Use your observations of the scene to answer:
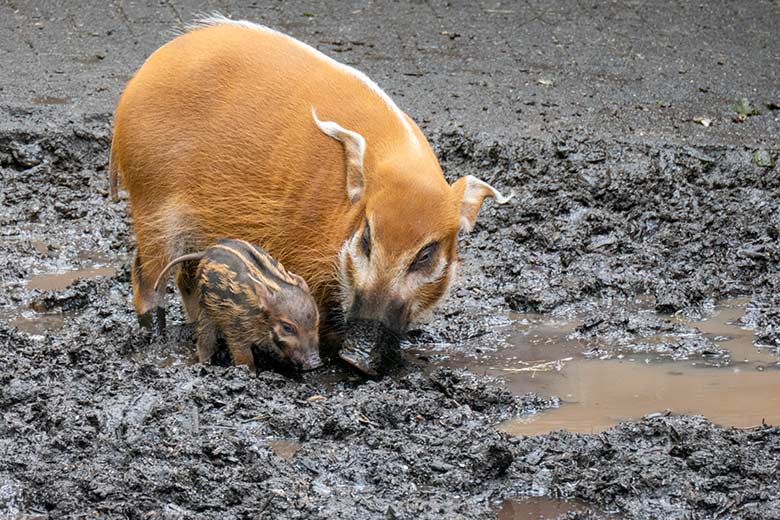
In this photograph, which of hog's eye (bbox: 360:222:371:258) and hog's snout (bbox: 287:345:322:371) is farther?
hog's snout (bbox: 287:345:322:371)

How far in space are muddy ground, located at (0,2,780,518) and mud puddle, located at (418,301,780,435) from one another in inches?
5.4

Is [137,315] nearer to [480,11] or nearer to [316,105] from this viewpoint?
[316,105]

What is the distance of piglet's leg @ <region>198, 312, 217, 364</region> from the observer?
5547 mm

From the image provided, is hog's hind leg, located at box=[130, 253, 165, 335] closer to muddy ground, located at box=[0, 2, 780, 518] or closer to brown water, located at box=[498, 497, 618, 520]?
muddy ground, located at box=[0, 2, 780, 518]

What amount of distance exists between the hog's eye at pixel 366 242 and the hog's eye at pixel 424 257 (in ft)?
0.64

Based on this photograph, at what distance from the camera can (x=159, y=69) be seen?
A: 19.3 ft

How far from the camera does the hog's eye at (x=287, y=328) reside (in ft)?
17.5

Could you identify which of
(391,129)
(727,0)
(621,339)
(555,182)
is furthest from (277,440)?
(727,0)

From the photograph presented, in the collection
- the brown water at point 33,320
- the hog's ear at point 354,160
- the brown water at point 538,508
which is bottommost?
the brown water at point 33,320

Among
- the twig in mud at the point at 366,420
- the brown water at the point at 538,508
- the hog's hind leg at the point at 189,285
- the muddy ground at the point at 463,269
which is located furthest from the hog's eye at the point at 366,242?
the brown water at the point at 538,508

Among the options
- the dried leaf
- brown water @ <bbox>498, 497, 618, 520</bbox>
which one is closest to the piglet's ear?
brown water @ <bbox>498, 497, 618, 520</bbox>

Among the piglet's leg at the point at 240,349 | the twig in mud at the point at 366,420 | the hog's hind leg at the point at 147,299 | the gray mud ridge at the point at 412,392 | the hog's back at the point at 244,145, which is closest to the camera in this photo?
the gray mud ridge at the point at 412,392

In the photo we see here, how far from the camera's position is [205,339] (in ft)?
18.2

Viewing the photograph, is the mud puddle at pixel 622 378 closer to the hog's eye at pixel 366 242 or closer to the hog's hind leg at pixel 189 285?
the hog's eye at pixel 366 242
